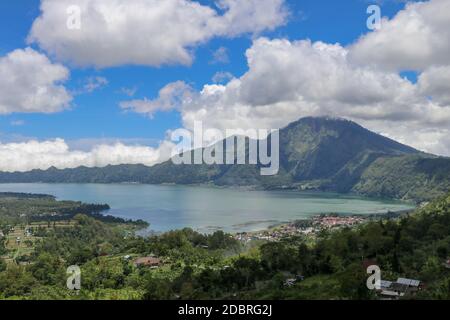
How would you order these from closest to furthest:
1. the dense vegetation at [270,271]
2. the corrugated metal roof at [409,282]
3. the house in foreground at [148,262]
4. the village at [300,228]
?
1. the corrugated metal roof at [409,282]
2. the dense vegetation at [270,271]
3. the house in foreground at [148,262]
4. the village at [300,228]

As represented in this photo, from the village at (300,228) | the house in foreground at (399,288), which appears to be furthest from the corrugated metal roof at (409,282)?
the village at (300,228)

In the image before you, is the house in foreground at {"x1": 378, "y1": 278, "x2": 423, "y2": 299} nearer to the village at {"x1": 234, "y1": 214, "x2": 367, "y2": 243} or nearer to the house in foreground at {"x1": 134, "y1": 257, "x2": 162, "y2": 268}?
the house in foreground at {"x1": 134, "y1": 257, "x2": 162, "y2": 268}

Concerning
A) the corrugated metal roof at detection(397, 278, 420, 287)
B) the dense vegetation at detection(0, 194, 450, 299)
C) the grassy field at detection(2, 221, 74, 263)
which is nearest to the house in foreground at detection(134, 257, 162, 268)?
the dense vegetation at detection(0, 194, 450, 299)

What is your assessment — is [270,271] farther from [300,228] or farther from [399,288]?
[300,228]

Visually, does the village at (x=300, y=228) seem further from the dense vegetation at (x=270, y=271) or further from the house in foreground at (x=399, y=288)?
the house in foreground at (x=399, y=288)

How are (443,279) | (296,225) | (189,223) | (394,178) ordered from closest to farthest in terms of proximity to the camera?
(443,279)
(296,225)
(189,223)
(394,178)
